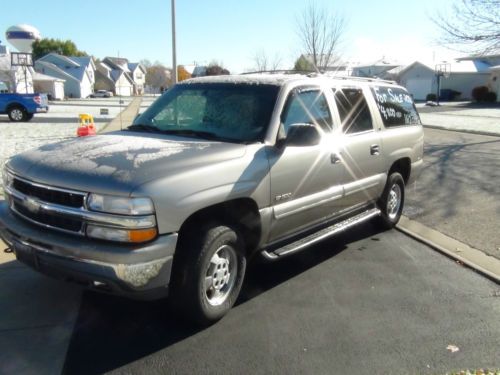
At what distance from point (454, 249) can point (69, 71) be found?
261ft

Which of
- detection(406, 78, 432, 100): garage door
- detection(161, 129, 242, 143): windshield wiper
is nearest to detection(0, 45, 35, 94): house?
detection(406, 78, 432, 100): garage door

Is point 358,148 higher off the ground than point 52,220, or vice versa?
point 358,148

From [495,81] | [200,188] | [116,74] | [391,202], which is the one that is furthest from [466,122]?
[116,74]

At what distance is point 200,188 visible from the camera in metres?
3.29

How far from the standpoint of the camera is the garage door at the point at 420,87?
55750mm

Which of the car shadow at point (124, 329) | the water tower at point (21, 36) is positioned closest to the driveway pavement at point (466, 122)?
the car shadow at point (124, 329)

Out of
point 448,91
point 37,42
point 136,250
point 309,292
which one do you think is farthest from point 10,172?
point 37,42

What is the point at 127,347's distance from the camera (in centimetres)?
332

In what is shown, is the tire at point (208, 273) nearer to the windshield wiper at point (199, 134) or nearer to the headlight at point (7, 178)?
the windshield wiper at point (199, 134)

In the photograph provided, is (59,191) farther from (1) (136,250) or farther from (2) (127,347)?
(2) (127,347)

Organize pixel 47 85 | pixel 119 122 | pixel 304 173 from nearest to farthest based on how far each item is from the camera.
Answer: pixel 304 173
pixel 119 122
pixel 47 85

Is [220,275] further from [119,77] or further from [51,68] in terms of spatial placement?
[119,77]

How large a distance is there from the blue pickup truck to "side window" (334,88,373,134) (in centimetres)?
2054

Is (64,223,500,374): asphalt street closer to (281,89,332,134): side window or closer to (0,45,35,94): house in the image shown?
(281,89,332,134): side window
